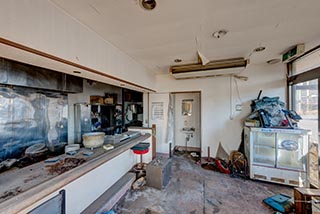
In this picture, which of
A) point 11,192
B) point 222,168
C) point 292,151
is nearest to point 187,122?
point 222,168

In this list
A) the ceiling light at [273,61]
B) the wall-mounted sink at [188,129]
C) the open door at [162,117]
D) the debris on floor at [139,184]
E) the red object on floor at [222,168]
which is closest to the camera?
the debris on floor at [139,184]

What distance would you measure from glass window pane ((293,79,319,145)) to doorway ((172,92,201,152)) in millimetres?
2722

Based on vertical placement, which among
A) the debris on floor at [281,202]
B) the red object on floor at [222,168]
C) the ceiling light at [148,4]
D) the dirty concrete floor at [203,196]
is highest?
the ceiling light at [148,4]

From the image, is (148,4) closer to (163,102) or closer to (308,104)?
(163,102)

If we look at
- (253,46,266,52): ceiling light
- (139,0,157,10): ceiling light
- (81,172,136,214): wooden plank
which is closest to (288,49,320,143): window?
(253,46,266,52): ceiling light

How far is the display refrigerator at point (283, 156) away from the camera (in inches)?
113

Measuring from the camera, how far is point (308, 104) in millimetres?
3111

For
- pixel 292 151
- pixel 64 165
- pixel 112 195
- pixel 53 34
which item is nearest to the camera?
pixel 53 34

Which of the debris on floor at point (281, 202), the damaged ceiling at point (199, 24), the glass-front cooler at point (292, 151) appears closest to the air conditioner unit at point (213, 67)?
the damaged ceiling at point (199, 24)

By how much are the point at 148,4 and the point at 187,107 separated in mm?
4440

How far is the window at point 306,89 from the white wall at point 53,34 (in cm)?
367

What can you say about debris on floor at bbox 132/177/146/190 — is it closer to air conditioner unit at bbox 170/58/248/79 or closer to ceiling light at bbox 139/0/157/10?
air conditioner unit at bbox 170/58/248/79

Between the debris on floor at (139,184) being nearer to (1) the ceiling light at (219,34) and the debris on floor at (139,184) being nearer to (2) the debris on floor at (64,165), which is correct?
(2) the debris on floor at (64,165)

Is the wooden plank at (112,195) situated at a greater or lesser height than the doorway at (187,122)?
lesser
